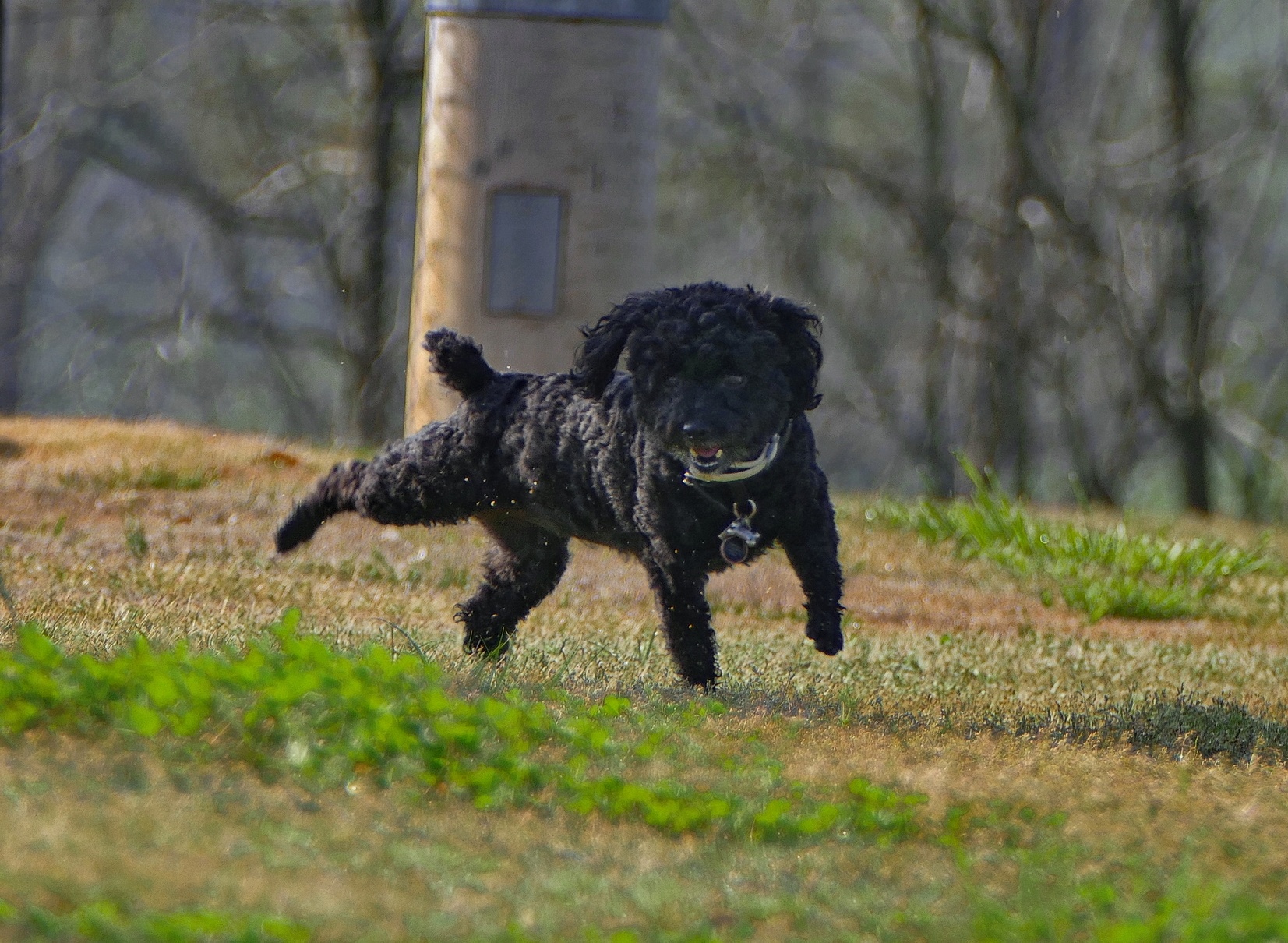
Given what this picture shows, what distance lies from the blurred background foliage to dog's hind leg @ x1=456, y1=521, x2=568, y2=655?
985 centimetres

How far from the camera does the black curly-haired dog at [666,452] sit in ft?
17.8

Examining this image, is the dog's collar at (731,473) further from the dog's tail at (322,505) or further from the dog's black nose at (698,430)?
the dog's tail at (322,505)

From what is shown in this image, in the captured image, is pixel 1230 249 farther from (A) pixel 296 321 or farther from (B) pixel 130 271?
(B) pixel 130 271

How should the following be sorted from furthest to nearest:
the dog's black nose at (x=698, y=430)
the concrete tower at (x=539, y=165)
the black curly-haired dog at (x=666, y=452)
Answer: the concrete tower at (x=539, y=165)
the black curly-haired dog at (x=666, y=452)
the dog's black nose at (x=698, y=430)

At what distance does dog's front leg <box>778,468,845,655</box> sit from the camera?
5430 mm

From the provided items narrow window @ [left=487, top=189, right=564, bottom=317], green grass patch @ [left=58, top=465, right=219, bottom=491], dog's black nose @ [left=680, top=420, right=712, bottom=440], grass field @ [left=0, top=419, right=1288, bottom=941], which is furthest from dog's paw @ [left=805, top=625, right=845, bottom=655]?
green grass patch @ [left=58, top=465, right=219, bottom=491]

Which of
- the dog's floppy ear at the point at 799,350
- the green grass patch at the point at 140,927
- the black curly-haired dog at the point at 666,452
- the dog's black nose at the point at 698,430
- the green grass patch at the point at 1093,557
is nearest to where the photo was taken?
the green grass patch at the point at 140,927

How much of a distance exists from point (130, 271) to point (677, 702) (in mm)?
21686

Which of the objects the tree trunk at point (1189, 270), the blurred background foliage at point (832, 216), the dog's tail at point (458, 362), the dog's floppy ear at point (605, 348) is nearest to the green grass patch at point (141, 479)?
the dog's tail at point (458, 362)

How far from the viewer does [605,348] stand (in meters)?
5.80

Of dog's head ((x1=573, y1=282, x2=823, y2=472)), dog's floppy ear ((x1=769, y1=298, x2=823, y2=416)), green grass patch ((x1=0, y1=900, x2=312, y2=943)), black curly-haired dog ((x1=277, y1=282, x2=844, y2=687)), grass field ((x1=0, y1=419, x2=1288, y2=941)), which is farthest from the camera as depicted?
dog's floppy ear ((x1=769, y1=298, x2=823, y2=416))

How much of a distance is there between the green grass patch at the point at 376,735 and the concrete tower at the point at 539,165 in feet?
19.3

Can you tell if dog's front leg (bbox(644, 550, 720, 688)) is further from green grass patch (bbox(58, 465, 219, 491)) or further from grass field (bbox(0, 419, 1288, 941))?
green grass patch (bbox(58, 465, 219, 491))

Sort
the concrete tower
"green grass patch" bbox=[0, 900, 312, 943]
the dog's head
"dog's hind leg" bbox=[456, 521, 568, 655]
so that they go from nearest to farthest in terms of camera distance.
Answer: "green grass patch" bbox=[0, 900, 312, 943], the dog's head, "dog's hind leg" bbox=[456, 521, 568, 655], the concrete tower
